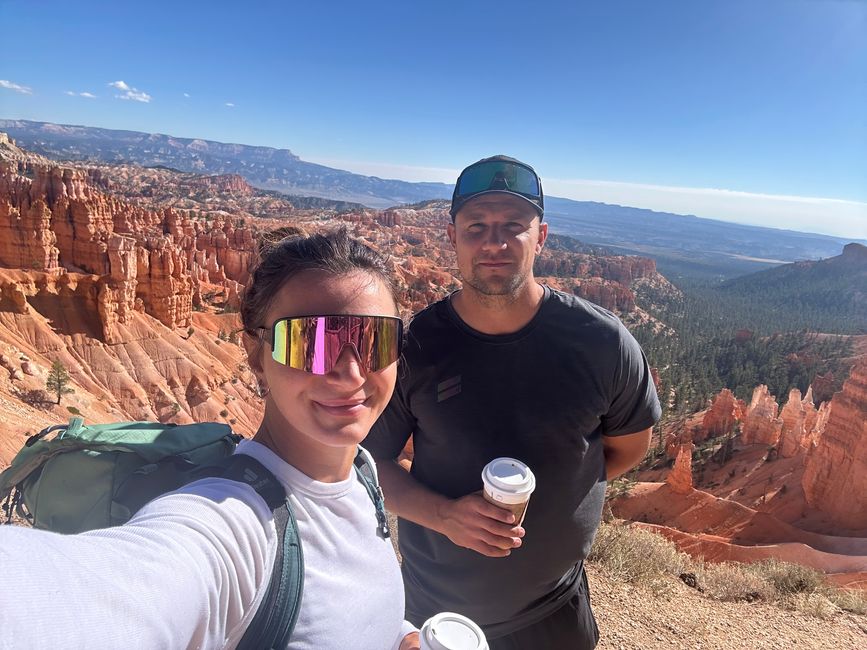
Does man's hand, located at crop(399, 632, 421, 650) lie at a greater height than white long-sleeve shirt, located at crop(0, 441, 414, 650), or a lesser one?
lesser

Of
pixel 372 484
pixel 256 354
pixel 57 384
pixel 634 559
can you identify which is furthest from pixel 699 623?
pixel 57 384

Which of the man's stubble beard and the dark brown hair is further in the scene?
the man's stubble beard

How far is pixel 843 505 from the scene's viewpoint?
1630cm

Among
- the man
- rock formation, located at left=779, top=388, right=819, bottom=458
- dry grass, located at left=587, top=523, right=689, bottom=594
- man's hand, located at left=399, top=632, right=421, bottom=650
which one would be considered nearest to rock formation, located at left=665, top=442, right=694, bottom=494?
rock formation, located at left=779, top=388, right=819, bottom=458

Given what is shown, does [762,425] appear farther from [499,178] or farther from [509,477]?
[509,477]

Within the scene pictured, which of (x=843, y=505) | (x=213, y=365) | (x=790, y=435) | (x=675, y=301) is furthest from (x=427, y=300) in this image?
(x=675, y=301)

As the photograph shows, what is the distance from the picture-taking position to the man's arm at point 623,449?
99.3 inches

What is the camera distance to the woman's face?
138 centimetres

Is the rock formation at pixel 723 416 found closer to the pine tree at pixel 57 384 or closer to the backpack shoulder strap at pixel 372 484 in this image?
the pine tree at pixel 57 384

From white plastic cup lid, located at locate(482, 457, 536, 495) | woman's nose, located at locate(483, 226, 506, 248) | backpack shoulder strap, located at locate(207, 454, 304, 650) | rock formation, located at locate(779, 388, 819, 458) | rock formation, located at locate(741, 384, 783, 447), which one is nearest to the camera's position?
backpack shoulder strap, located at locate(207, 454, 304, 650)

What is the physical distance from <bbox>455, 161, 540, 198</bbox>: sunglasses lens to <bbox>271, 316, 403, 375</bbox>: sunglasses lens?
123 centimetres

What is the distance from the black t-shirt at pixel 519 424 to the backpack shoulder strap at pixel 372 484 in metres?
0.56

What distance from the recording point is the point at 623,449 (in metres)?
2.58

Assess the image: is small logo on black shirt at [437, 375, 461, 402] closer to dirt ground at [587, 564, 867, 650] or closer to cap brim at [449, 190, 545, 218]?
cap brim at [449, 190, 545, 218]
